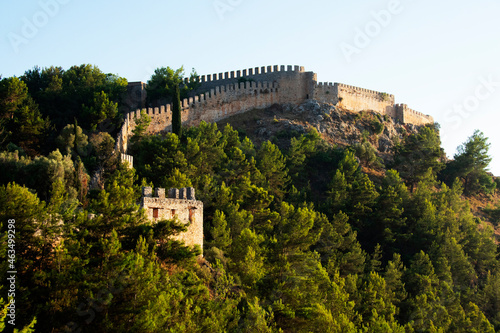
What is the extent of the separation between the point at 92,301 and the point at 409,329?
1658 centimetres

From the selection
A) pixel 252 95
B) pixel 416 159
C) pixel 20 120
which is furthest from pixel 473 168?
pixel 20 120

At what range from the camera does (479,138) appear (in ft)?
173

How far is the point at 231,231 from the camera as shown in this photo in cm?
2858

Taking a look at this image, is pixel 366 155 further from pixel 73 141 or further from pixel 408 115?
pixel 73 141

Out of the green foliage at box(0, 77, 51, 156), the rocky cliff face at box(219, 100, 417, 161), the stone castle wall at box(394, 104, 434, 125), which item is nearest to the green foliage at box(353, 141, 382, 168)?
the rocky cliff face at box(219, 100, 417, 161)

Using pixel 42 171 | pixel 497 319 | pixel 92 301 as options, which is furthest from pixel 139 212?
pixel 497 319

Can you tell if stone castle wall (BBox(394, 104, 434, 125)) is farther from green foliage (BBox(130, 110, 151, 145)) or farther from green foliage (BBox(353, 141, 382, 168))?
green foliage (BBox(130, 110, 151, 145))

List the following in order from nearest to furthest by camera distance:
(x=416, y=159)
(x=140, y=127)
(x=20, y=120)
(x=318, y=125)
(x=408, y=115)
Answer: (x=20, y=120) < (x=140, y=127) < (x=416, y=159) < (x=318, y=125) < (x=408, y=115)

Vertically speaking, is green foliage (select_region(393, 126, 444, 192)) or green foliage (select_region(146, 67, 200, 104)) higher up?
green foliage (select_region(146, 67, 200, 104))

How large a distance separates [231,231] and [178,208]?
596 cm

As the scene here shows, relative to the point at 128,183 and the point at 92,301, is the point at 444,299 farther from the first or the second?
the point at 92,301

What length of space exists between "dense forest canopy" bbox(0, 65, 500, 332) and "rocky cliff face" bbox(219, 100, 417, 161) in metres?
1.57

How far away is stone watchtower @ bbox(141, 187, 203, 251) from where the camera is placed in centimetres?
2219

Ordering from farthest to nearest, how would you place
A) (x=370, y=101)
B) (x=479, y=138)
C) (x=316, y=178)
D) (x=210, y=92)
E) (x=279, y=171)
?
(x=370, y=101)
(x=479, y=138)
(x=210, y=92)
(x=316, y=178)
(x=279, y=171)
